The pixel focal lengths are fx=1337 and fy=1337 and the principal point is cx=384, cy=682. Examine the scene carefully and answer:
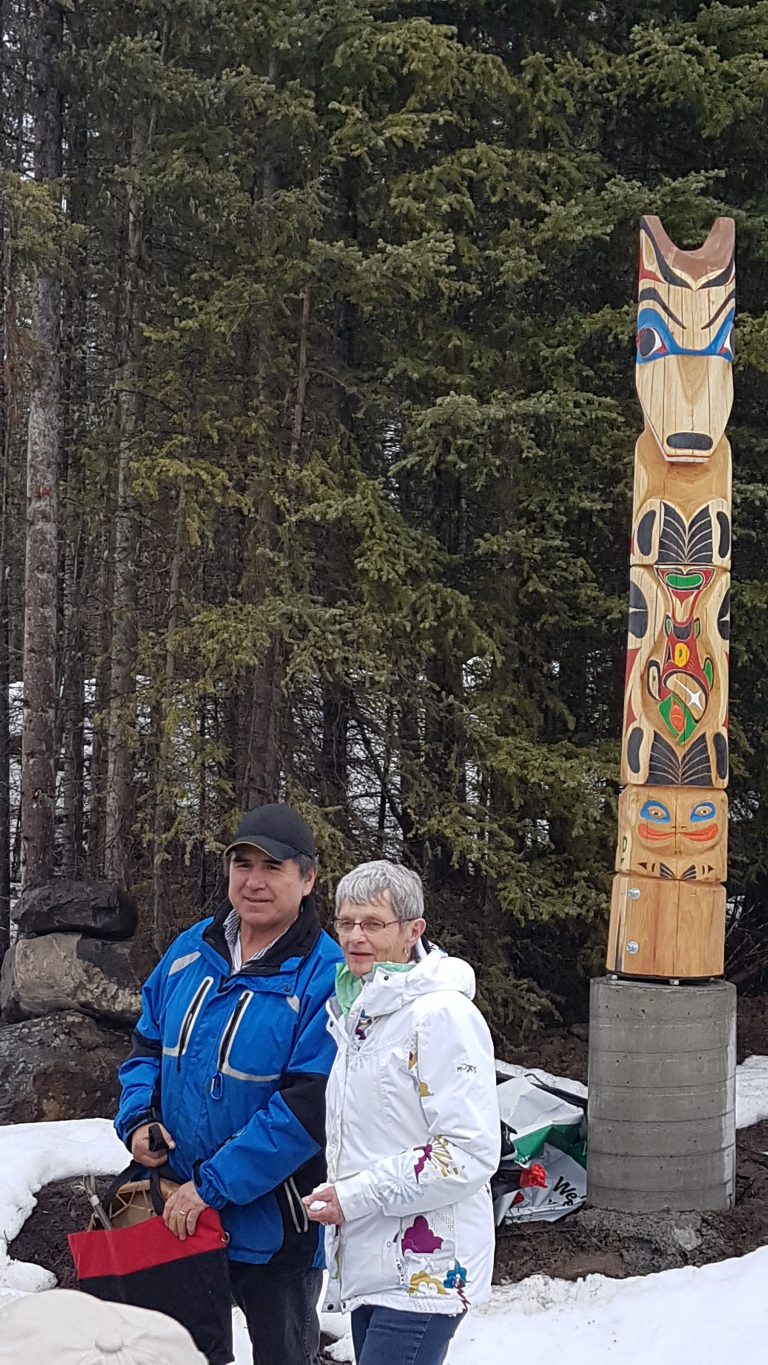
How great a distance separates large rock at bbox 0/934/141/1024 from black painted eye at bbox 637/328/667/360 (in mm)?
5172

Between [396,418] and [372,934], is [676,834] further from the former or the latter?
[396,418]

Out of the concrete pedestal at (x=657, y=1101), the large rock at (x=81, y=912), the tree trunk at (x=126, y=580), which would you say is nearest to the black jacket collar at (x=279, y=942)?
the concrete pedestal at (x=657, y=1101)

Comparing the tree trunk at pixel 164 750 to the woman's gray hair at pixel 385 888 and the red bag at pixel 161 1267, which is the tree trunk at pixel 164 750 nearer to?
the red bag at pixel 161 1267

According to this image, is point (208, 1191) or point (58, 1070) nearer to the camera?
point (208, 1191)

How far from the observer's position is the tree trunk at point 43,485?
10.7 m

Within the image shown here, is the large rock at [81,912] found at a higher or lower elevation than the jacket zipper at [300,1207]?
lower

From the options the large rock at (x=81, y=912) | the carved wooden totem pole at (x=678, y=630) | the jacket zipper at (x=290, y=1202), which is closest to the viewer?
the jacket zipper at (x=290, y=1202)

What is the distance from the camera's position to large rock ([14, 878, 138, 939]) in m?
9.23

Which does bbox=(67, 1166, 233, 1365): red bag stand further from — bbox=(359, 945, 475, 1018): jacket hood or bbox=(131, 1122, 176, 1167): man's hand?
bbox=(359, 945, 475, 1018): jacket hood

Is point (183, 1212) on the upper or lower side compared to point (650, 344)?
lower

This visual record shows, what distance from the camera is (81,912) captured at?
928cm

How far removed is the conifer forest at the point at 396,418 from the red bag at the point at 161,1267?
5.56 m

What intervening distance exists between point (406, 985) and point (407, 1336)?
2.39 feet

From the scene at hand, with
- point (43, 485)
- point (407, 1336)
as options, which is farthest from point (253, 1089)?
point (43, 485)
